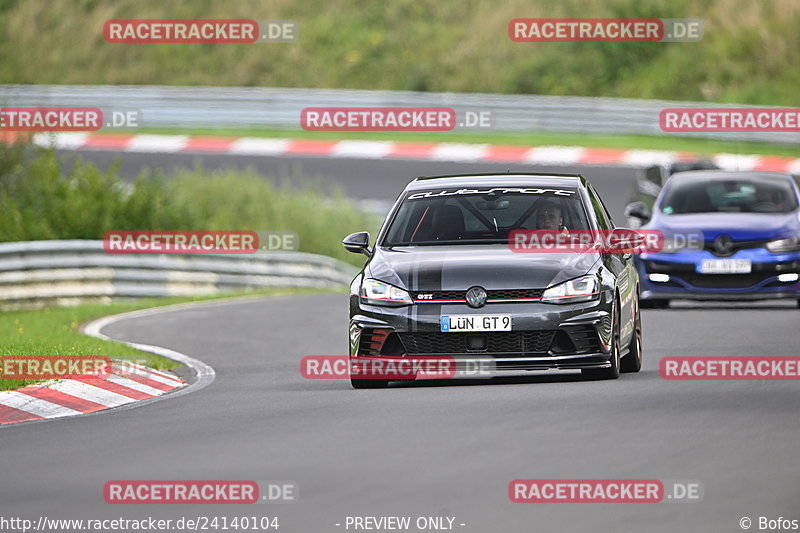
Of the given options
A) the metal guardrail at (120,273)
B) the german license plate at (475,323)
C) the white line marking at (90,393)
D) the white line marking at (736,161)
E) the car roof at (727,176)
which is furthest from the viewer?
the white line marking at (736,161)

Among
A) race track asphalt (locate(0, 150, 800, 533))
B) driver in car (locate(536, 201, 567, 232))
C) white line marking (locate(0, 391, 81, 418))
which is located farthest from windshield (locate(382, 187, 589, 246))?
white line marking (locate(0, 391, 81, 418))

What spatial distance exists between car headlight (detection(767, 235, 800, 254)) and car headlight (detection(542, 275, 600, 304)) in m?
7.26

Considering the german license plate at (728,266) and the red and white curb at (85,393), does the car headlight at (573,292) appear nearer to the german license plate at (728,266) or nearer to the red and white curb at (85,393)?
the red and white curb at (85,393)

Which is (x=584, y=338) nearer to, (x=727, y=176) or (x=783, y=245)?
(x=783, y=245)

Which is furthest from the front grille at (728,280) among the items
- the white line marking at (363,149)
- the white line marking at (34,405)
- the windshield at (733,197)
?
the white line marking at (363,149)

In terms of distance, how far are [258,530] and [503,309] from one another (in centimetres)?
468

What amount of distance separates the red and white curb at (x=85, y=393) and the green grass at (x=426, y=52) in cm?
2952

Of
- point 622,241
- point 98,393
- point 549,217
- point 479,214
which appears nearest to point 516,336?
point 549,217

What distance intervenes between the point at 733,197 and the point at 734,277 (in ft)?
6.08

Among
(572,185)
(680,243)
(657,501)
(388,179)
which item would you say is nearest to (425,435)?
(657,501)

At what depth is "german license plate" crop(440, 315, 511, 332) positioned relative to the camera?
11656 millimetres

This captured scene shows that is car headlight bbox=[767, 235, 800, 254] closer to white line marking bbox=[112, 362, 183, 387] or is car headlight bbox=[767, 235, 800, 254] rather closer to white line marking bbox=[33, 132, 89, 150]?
white line marking bbox=[112, 362, 183, 387]

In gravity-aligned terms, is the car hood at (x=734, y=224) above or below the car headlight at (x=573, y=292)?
above

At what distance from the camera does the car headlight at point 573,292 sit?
463 inches
